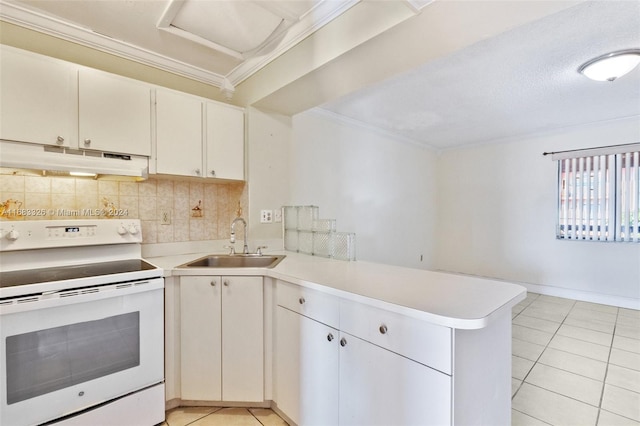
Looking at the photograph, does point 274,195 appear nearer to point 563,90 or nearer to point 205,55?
point 205,55

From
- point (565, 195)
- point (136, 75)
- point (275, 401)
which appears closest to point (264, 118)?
point (136, 75)

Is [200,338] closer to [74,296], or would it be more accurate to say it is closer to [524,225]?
[74,296]

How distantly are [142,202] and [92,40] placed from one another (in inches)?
43.9

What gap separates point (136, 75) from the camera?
2.12m

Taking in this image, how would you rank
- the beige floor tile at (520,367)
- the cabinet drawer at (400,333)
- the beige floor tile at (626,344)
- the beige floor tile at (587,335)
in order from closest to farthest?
the cabinet drawer at (400,333) < the beige floor tile at (520,367) < the beige floor tile at (626,344) < the beige floor tile at (587,335)

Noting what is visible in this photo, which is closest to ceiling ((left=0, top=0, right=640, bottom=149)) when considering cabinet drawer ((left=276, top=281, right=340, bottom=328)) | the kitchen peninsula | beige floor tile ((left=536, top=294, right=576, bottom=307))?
the kitchen peninsula

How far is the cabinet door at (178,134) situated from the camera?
2010 mm

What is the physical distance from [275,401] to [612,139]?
16.3 ft

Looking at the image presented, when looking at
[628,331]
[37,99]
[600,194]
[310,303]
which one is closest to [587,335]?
[628,331]

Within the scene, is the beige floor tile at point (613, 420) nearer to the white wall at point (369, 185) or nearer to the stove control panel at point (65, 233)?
the white wall at point (369, 185)

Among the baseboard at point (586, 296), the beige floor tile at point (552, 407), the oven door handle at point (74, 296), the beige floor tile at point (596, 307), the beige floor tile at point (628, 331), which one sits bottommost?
the beige floor tile at point (552, 407)

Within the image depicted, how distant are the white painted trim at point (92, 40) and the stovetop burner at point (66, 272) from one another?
1459 mm

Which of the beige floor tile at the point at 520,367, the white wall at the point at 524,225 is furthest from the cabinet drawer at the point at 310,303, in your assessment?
the white wall at the point at 524,225

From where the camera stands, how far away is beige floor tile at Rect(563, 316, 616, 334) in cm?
293
